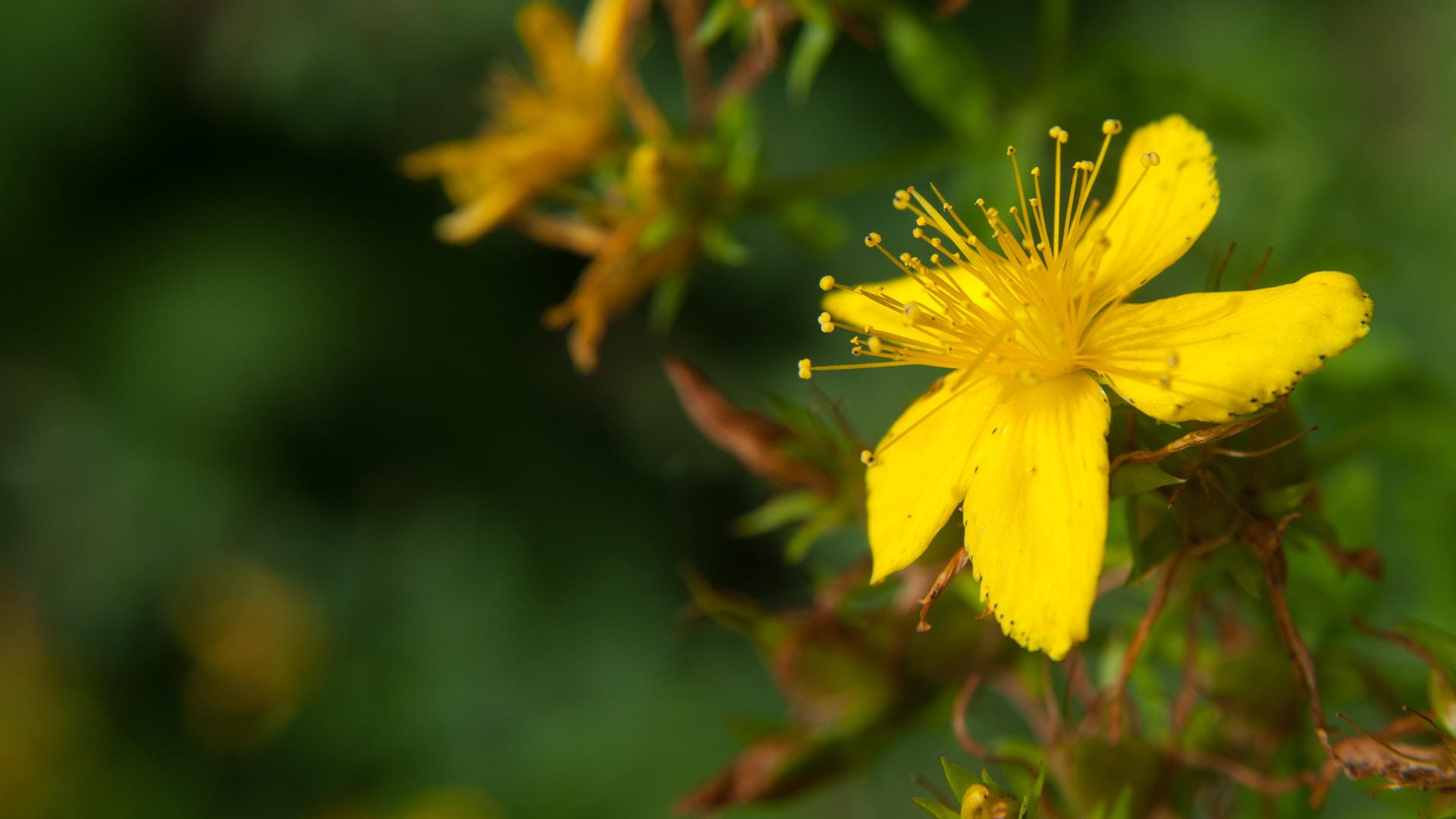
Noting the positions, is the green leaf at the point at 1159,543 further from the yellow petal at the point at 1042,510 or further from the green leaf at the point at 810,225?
the green leaf at the point at 810,225

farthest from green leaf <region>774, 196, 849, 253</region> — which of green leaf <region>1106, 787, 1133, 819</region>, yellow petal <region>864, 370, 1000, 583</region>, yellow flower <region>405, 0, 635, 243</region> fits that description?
green leaf <region>1106, 787, 1133, 819</region>

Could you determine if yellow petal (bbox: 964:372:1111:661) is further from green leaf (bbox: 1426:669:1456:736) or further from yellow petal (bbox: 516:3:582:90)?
yellow petal (bbox: 516:3:582:90)

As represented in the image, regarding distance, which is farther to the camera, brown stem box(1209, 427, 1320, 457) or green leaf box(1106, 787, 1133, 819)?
green leaf box(1106, 787, 1133, 819)

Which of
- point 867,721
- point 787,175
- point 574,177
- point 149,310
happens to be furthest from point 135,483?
point 867,721

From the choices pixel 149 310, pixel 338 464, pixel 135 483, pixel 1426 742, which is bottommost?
pixel 1426 742

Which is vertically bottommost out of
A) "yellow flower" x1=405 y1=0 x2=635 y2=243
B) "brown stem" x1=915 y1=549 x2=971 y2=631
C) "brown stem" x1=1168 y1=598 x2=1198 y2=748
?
"brown stem" x1=1168 y1=598 x2=1198 y2=748

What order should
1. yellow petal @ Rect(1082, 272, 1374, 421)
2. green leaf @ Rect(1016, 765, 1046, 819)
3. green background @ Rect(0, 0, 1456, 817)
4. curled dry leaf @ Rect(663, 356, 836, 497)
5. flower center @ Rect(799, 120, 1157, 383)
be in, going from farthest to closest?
green background @ Rect(0, 0, 1456, 817)
curled dry leaf @ Rect(663, 356, 836, 497)
flower center @ Rect(799, 120, 1157, 383)
green leaf @ Rect(1016, 765, 1046, 819)
yellow petal @ Rect(1082, 272, 1374, 421)

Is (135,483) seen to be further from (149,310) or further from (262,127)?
(262,127)
